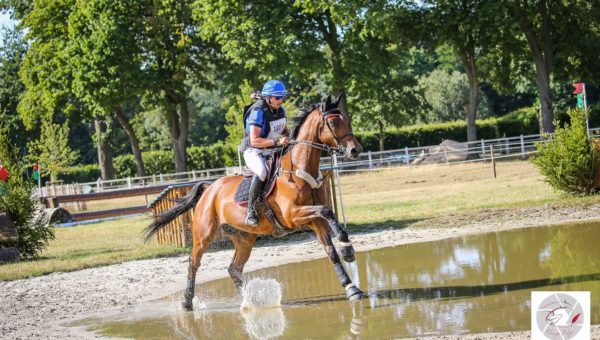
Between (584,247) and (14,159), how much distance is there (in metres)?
14.0

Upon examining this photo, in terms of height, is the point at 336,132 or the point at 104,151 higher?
the point at 104,151

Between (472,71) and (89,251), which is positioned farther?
(472,71)

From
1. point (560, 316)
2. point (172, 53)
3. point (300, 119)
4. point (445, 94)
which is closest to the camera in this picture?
point (560, 316)

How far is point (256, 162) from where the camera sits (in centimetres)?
1108

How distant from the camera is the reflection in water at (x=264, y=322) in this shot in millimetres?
8905

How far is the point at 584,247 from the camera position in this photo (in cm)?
1249

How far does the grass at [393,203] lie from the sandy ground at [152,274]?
3.72 feet

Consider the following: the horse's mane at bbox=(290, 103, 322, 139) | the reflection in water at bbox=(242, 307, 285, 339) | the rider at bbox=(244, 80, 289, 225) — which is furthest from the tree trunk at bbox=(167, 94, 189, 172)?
the reflection in water at bbox=(242, 307, 285, 339)

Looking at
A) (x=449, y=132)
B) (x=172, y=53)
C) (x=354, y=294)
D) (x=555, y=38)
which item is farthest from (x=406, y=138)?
(x=354, y=294)

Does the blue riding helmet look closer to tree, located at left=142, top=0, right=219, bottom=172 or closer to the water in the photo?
the water

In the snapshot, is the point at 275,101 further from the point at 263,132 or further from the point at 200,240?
the point at 200,240

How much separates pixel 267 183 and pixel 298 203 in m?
0.79

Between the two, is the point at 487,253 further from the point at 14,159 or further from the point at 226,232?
the point at 14,159

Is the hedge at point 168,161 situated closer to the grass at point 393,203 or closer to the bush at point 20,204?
the grass at point 393,203
